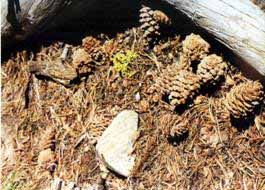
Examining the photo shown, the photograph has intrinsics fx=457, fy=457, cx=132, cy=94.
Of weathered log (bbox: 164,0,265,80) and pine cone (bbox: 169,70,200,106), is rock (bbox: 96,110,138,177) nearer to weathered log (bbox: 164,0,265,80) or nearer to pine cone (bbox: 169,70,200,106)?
pine cone (bbox: 169,70,200,106)

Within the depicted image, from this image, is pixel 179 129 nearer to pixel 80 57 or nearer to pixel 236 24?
pixel 236 24

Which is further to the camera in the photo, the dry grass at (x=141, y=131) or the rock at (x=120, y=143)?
the rock at (x=120, y=143)

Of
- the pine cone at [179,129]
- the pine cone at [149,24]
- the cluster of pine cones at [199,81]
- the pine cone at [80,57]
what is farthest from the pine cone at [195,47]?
the pine cone at [80,57]

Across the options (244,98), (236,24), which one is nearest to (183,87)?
(244,98)

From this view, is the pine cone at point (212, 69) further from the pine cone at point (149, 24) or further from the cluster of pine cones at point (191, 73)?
the pine cone at point (149, 24)

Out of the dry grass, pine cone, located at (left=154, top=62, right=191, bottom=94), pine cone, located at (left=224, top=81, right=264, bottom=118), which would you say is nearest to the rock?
the dry grass

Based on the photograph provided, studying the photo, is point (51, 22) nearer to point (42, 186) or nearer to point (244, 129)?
point (42, 186)

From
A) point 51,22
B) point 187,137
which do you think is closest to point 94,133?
point 187,137
